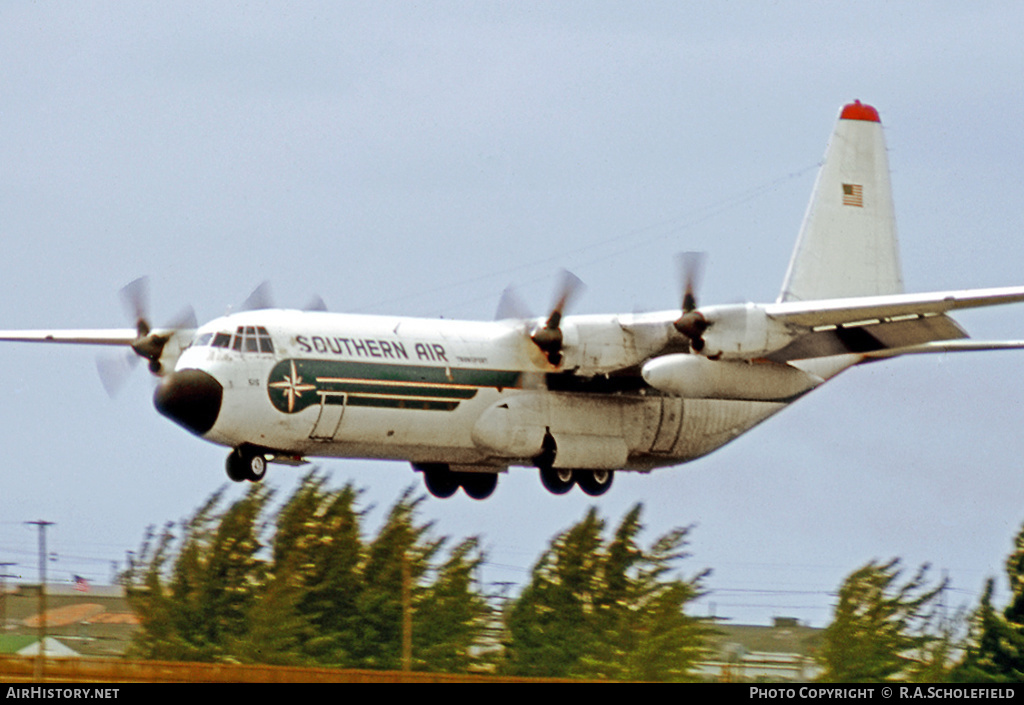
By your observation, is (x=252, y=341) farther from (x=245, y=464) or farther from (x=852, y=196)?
(x=852, y=196)

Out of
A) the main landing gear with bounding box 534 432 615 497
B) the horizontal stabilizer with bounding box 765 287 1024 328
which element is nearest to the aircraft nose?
the main landing gear with bounding box 534 432 615 497

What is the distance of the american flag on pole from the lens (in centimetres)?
3603

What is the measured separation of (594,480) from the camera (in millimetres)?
32125

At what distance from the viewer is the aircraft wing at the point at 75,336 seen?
3409 centimetres

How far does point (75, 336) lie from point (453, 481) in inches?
324

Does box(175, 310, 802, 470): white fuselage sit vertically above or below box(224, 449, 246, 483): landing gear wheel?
above

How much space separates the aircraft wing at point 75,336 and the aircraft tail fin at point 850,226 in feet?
43.6

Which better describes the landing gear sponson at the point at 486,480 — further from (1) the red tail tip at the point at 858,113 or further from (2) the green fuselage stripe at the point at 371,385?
(1) the red tail tip at the point at 858,113

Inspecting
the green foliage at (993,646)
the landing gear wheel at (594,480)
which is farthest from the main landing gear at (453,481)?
the green foliage at (993,646)

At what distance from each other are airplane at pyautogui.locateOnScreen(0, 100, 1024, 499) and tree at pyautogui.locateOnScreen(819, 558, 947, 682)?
497 centimetres

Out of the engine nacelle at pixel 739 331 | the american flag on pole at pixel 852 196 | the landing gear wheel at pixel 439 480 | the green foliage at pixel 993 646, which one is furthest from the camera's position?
the american flag on pole at pixel 852 196

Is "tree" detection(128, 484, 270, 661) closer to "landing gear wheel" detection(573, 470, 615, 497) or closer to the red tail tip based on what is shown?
"landing gear wheel" detection(573, 470, 615, 497)

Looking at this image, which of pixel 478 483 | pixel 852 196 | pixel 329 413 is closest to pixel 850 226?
pixel 852 196

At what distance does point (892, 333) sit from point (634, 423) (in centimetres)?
497
